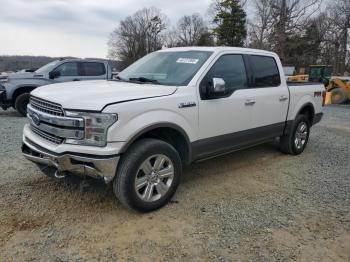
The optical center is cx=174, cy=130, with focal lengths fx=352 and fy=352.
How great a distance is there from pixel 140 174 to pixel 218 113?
1.36 metres

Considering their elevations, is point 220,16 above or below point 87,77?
above

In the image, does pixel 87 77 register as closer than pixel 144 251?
No

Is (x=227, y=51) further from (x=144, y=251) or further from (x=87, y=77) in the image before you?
(x=87, y=77)

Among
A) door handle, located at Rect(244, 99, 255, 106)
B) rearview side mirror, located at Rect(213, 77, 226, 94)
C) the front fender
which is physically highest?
rearview side mirror, located at Rect(213, 77, 226, 94)

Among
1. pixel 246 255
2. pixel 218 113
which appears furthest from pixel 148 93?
pixel 246 255

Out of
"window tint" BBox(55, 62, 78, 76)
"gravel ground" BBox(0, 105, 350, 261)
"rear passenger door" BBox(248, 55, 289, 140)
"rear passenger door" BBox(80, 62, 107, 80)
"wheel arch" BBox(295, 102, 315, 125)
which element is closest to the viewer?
"gravel ground" BBox(0, 105, 350, 261)

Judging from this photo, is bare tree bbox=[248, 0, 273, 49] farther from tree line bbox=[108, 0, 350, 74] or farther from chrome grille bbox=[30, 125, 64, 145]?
chrome grille bbox=[30, 125, 64, 145]

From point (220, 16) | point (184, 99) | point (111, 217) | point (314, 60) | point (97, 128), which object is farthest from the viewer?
point (220, 16)

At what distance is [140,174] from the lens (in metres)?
3.83

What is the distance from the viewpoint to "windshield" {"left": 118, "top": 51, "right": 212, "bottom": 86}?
443cm

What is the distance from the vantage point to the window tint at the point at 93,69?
37.4 ft

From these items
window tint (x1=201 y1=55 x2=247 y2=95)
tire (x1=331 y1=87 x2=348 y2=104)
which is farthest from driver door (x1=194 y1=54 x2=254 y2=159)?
tire (x1=331 y1=87 x2=348 y2=104)

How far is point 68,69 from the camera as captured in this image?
1112 cm

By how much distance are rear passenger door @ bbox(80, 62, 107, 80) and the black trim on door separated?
23.7ft
